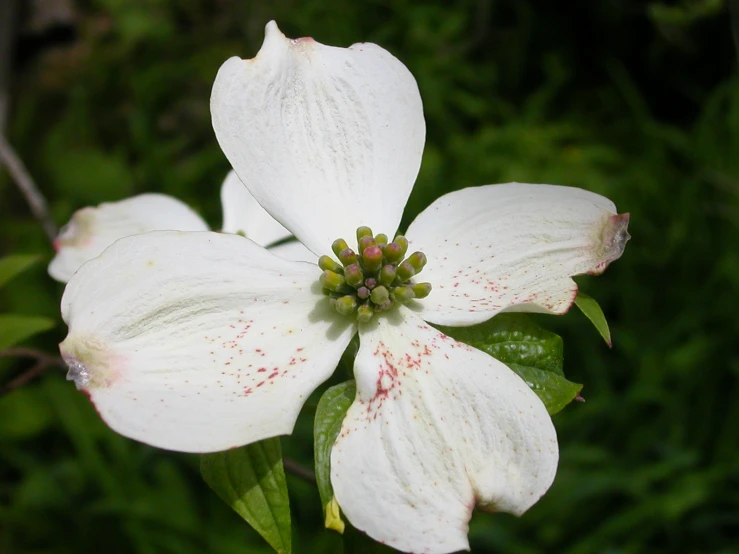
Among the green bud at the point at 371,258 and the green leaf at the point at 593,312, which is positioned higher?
the green bud at the point at 371,258

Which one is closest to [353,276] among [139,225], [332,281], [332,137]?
[332,281]

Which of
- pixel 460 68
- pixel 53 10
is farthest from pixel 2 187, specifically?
pixel 460 68

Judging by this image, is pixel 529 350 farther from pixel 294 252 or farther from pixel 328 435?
pixel 294 252

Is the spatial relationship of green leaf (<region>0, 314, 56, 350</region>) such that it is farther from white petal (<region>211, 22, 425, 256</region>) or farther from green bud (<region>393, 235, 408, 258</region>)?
green bud (<region>393, 235, 408, 258</region>)

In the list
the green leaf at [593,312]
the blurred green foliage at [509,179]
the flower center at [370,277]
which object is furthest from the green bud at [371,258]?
the blurred green foliage at [509,179]

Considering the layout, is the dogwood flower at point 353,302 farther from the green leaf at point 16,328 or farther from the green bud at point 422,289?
the green leaf at point 16,328

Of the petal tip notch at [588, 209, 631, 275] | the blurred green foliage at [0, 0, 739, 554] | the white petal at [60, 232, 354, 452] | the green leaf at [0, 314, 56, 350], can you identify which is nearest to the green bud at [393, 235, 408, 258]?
the white petal at [60, 232, 354, 452]
